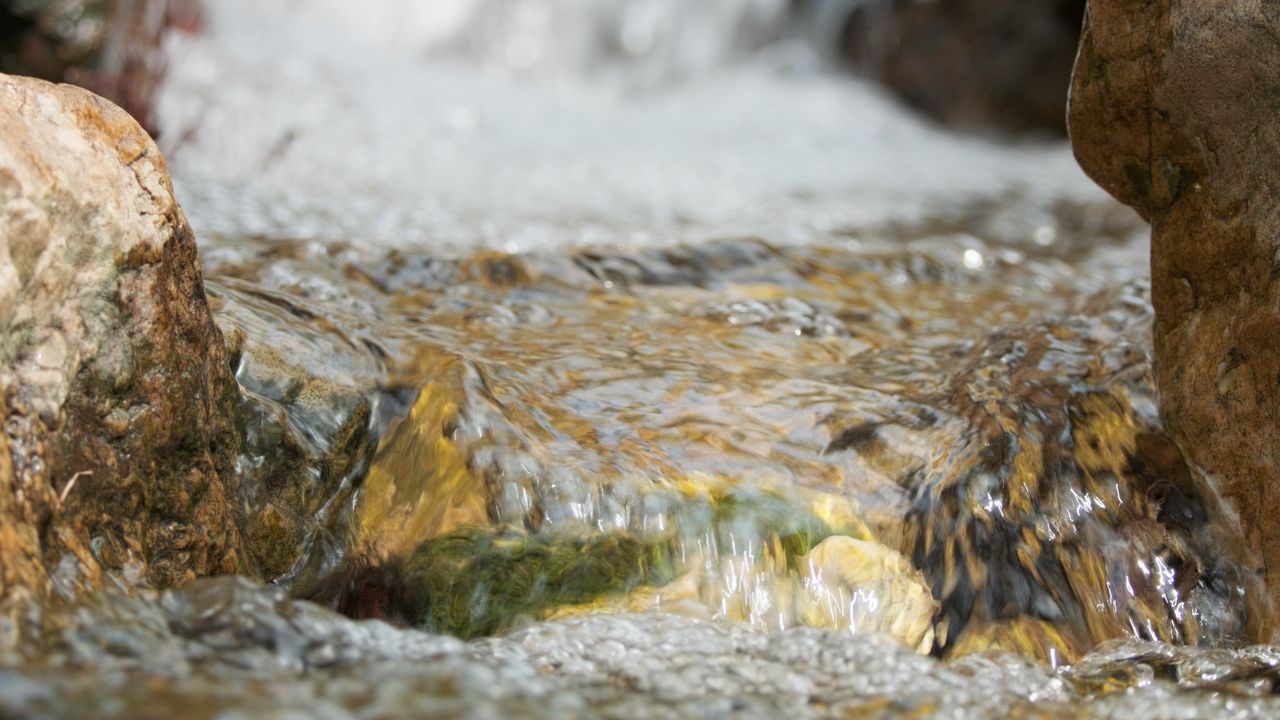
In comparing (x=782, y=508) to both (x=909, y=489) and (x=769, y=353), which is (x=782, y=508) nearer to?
(x=909, y=489)

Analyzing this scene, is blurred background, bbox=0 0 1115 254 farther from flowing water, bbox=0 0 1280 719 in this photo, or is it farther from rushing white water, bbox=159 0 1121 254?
flowing water, bbox=0 0 1280 719

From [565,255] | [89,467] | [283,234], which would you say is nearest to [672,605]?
[89,467]

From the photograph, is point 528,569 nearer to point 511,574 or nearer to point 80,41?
point 511,574

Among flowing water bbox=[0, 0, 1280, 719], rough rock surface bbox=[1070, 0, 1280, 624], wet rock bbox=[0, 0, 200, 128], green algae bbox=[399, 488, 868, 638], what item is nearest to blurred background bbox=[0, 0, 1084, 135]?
wet rock bbox=[0, 0, 200, 128]

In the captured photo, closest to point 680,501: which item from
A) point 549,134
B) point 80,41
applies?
point 80,41

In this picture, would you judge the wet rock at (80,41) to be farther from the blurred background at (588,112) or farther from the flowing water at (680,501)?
the flowing water at (680,501)
